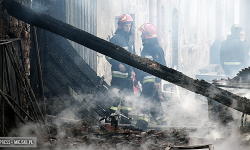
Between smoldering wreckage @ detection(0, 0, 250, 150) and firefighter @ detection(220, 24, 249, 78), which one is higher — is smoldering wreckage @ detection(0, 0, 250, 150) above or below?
below

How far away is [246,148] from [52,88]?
3245 millimetres

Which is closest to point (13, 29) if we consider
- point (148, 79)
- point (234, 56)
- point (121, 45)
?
point (121, 45)

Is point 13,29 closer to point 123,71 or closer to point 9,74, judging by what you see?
point 9,74

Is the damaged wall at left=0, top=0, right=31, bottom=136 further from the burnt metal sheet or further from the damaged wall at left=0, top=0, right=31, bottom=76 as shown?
the burnt metal sheet

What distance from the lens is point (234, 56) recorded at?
26.8 ft

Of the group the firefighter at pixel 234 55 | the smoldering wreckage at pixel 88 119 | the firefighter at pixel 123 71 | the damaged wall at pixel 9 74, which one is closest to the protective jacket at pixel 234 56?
the firefighter at pixel 234 55

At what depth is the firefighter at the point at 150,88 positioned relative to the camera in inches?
213

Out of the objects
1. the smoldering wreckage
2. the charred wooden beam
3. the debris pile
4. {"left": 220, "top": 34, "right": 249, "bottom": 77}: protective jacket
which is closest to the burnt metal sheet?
the smoldering wreckage

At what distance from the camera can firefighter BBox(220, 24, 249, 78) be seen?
809 cm

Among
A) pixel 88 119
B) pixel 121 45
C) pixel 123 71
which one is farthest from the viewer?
pixel 121 45

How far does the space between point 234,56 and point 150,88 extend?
13.6 ft

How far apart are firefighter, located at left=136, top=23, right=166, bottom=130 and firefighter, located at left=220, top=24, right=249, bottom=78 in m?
3.37

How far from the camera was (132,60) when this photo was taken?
247cm

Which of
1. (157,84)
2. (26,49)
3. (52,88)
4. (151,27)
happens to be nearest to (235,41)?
(151,27)
